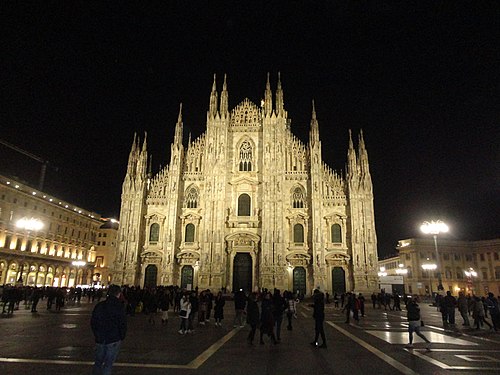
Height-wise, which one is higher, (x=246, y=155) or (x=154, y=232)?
(x=246, y=155)

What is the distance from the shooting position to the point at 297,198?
41.5 m

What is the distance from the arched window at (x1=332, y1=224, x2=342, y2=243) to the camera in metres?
40.2

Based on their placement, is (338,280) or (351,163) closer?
(338,280)

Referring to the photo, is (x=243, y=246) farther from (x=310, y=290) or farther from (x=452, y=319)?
(x=452, y=319)

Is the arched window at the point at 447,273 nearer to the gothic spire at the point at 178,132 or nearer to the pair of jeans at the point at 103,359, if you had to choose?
the gothic spire at the point at 178,132

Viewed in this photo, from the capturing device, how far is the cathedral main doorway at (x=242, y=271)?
131ft

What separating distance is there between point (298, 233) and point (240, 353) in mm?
30985

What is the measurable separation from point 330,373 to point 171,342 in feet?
19.4

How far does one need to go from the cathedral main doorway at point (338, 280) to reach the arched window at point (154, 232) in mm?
20860

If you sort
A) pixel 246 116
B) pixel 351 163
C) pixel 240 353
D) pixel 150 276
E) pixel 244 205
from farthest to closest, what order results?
pixel 246 116
pixel 244 205
pixel 351 163
pixel 150 276
pixel 240 353

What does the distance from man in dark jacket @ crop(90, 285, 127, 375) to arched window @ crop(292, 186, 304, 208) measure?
1415 inches

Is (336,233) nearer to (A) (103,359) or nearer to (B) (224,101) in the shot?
(B) (224,101)

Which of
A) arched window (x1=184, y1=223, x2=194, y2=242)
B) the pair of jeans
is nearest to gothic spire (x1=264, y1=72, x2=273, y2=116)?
arched window (x1=184, y1=223, x2=194, y2=242)

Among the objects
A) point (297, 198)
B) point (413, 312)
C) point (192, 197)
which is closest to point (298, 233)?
point (297, 198)
